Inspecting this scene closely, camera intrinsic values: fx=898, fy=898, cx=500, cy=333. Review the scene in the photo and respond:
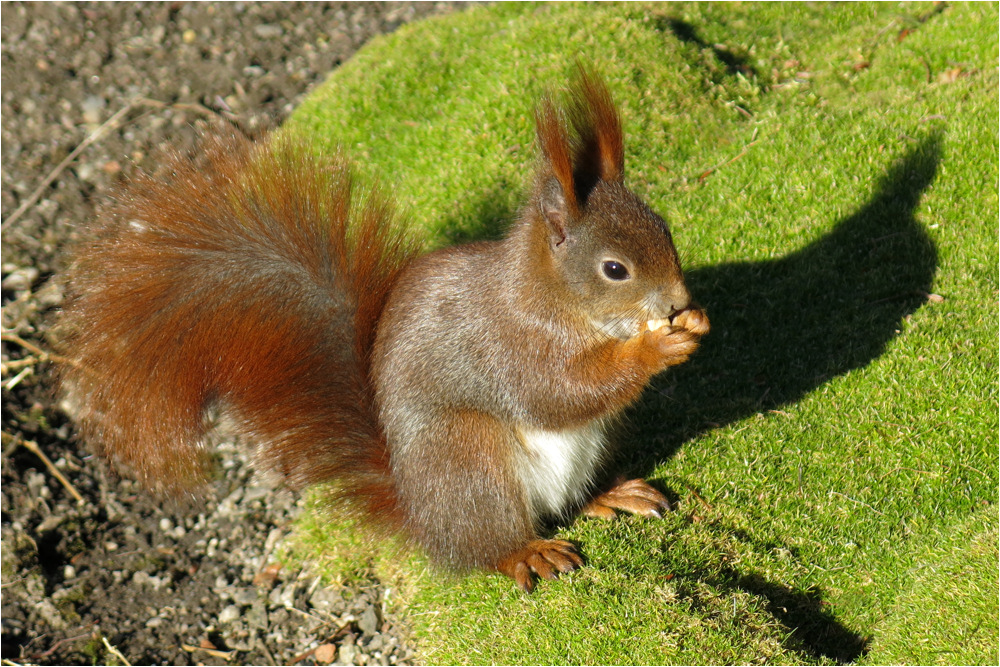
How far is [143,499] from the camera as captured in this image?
12.5 ft

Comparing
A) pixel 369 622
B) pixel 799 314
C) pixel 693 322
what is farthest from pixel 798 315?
pixel 369 622

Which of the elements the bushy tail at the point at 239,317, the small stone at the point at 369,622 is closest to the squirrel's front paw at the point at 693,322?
the bushy tail at the point at 239,317

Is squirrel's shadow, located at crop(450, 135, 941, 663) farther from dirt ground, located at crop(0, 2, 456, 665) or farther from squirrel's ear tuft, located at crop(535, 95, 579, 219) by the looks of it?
dirt ground, located at crop(0, 2, 456, 665)

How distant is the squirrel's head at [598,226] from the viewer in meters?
2.45

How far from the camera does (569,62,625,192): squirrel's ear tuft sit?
2.54 metres

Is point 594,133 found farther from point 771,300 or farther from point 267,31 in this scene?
point 267,31

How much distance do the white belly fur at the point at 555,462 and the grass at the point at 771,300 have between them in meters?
0.25

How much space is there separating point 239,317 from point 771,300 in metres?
2.25

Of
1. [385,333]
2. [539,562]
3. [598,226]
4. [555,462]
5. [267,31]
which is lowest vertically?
[539,562]

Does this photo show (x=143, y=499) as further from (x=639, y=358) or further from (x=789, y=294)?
(x=789, y=294)

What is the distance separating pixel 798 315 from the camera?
372 centimetres

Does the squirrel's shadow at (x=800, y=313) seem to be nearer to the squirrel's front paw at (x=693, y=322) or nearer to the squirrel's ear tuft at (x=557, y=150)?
the squirrel's front paw at (x=693, y=322)

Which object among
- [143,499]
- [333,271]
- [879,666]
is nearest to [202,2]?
[143,499]

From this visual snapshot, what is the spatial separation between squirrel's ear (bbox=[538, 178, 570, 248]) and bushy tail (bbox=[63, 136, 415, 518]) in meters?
0.58
